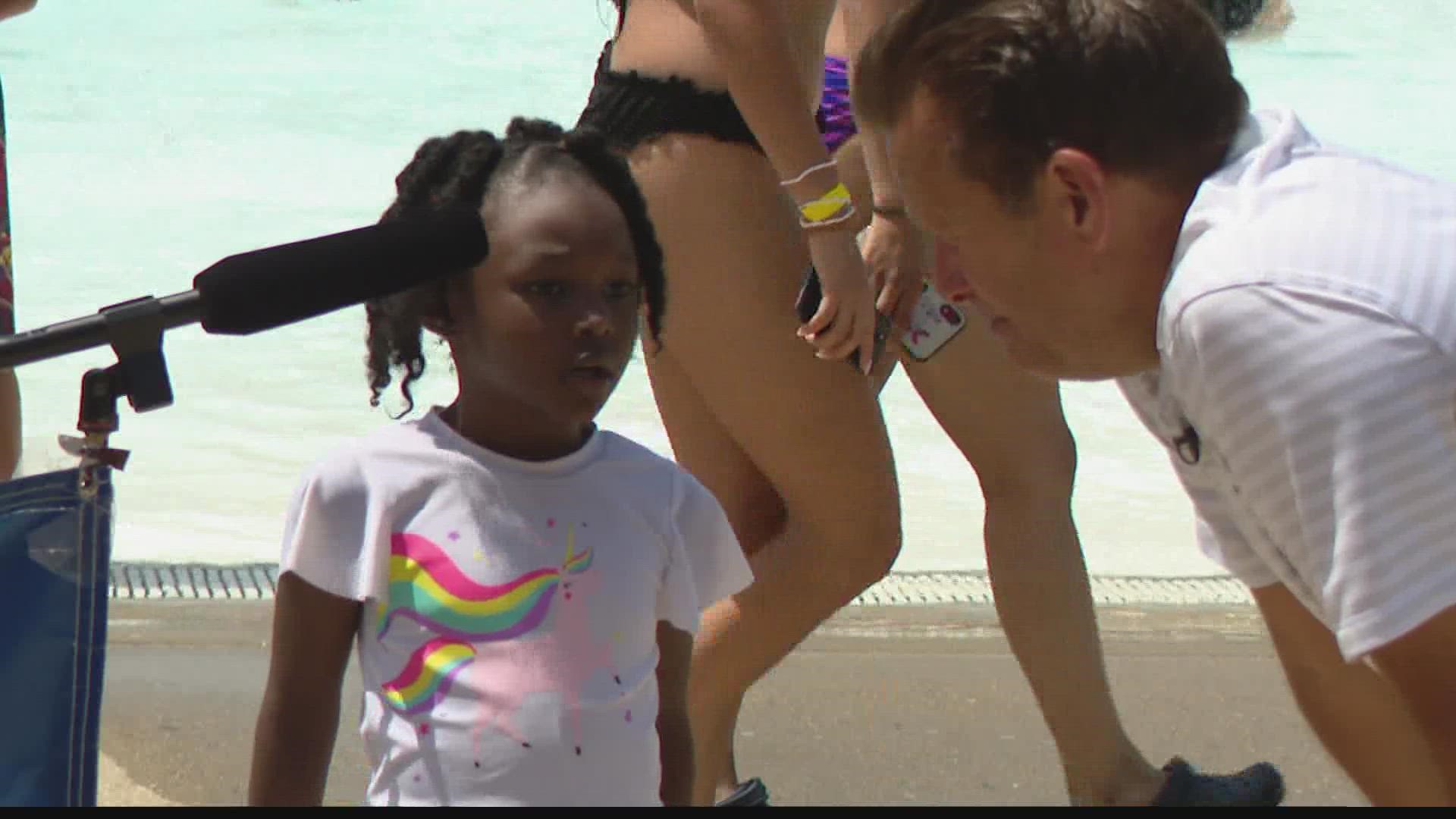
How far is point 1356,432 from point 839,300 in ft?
4.41

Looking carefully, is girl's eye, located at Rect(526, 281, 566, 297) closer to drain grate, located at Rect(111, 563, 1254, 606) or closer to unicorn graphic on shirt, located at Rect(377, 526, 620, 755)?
unicorn graphic on shirt, located at Rect(377, 526, 620, 755)

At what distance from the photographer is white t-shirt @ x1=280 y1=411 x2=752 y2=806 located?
2133 millimetres

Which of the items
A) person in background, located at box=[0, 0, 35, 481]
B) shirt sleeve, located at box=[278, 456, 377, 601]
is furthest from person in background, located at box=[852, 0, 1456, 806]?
person in background, located at box=[0, 0, 35, 481]

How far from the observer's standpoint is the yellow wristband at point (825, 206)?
9.96 feet

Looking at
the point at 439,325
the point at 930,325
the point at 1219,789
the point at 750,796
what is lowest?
the point at 1219,789

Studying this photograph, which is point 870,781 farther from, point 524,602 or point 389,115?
point 389,115

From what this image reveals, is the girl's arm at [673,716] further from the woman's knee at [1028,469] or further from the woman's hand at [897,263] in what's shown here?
the woman's knee at [1028,469]

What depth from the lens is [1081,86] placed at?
6.16 ft

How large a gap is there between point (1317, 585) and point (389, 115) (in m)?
12.1

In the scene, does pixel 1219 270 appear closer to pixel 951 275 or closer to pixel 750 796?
pixel 951 275

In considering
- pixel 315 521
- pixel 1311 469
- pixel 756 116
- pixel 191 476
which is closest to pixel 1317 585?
pixel 1311 469

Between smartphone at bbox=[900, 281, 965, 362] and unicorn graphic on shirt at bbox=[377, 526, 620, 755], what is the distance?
1.20m

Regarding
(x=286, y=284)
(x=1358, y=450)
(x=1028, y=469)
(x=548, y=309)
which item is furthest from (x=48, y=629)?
(x=1028, y=469)

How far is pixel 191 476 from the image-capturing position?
20.6ft
